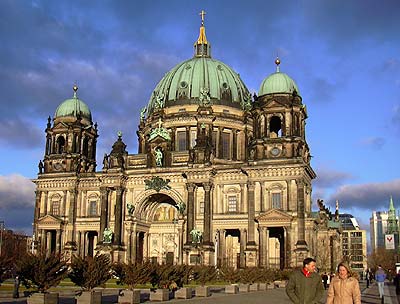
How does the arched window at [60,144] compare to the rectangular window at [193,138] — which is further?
the arched window at [60,144]

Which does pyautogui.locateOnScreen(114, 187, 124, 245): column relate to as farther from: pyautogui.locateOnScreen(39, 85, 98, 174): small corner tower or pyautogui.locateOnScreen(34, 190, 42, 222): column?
pyautogui.locateOnScreen(34, 190, 42, 222): column

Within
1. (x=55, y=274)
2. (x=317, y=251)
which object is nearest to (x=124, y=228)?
(x=317, y=251)

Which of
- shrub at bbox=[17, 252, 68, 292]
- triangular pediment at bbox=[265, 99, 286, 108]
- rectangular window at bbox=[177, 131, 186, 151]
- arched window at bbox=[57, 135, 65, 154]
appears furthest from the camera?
arched window at bbox=[57, 135, 65, 154]

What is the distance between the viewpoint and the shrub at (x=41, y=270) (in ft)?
86.6

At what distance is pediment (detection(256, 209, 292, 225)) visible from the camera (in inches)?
2626

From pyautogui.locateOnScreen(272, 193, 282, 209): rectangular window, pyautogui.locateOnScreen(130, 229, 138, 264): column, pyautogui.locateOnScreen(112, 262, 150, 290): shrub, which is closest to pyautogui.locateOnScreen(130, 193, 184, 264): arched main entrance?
→ pyautogui.locateOnScreen(130, 229, 138, 264): column

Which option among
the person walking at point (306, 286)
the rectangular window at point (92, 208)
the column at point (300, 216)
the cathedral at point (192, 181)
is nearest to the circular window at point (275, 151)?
the cathedral at point (192, 181)

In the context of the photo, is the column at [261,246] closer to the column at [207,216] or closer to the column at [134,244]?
the column at [207,216]

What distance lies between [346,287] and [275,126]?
63.8 meters

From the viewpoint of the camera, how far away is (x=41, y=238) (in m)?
78.6

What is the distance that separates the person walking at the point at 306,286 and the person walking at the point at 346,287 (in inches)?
16.9

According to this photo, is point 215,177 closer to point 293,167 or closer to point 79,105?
point 293,167

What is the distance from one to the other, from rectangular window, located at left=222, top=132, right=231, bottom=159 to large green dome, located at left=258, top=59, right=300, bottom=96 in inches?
418

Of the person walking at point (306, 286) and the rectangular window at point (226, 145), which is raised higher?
the rectangular window at point (226, 145)
